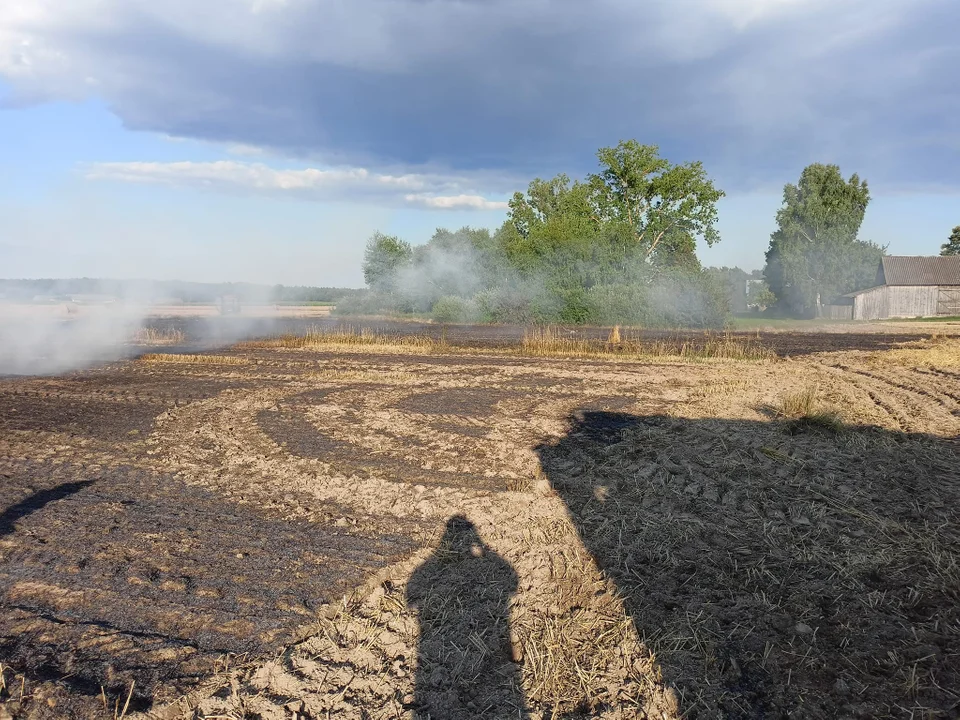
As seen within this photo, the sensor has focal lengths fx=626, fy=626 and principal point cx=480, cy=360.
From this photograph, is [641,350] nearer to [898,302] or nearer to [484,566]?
[484,566]

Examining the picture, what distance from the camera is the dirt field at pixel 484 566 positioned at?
284cm

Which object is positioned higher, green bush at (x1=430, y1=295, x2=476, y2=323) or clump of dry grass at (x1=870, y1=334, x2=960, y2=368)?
green bush at (x1=430, y1=295, x2=476, y2=323)

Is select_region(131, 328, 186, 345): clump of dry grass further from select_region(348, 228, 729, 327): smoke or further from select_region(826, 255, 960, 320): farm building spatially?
select_region(826, 255, 960, 320): farm building

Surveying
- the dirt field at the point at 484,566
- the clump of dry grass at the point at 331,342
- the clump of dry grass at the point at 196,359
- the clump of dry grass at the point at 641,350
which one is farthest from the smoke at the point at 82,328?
the clump of dry grass at the point at 641,350

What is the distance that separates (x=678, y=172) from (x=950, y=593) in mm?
41717

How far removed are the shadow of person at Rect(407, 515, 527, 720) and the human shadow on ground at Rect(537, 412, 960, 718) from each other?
718 mm

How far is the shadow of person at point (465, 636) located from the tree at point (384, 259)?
4522 centimetres

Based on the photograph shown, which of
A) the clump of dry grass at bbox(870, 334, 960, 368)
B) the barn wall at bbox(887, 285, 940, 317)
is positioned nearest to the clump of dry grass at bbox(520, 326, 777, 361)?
the clump of dry grass at bbox(870, 334, 960, 368)

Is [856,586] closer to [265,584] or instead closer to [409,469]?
[265,584]

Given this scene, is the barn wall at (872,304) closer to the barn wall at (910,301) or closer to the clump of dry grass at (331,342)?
the barn wall at (910,301)

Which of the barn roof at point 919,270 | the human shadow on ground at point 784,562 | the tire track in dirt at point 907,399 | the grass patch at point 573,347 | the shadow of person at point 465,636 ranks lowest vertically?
the shadow of person at point 465,636

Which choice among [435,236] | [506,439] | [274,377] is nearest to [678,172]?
[435,236]

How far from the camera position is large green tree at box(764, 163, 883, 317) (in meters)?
46.4

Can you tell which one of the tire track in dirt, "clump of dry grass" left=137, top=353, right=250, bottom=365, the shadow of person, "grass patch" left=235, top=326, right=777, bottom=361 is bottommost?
the shadow of person
